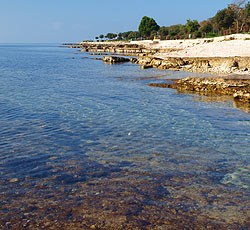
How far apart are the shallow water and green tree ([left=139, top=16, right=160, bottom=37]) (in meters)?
162

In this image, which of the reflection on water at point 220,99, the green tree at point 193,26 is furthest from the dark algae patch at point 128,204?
the green tree at point 193,26

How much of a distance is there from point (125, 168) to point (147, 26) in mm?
170313

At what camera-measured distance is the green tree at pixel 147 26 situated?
544 ft

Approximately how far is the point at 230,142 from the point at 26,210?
7060 mm

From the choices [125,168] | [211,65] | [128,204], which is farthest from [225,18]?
[128,204]

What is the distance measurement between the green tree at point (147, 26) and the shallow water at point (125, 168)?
6388 inches

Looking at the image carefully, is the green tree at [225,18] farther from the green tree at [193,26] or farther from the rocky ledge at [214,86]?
the rocky ledge at [214,86]

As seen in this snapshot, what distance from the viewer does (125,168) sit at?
23.3 feet

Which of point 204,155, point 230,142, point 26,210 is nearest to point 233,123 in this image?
point 230,142

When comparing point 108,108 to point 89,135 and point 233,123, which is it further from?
point 233,123

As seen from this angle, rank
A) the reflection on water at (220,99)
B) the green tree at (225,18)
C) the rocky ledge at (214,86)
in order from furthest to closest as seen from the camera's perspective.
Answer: the green tree at (225,18), the rocky ledge at (214,86), the reflection on water at (220,99)

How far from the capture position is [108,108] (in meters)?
14.3

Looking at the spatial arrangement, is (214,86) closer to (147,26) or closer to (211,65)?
(211,65)

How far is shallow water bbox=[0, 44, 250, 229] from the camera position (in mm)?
5043
